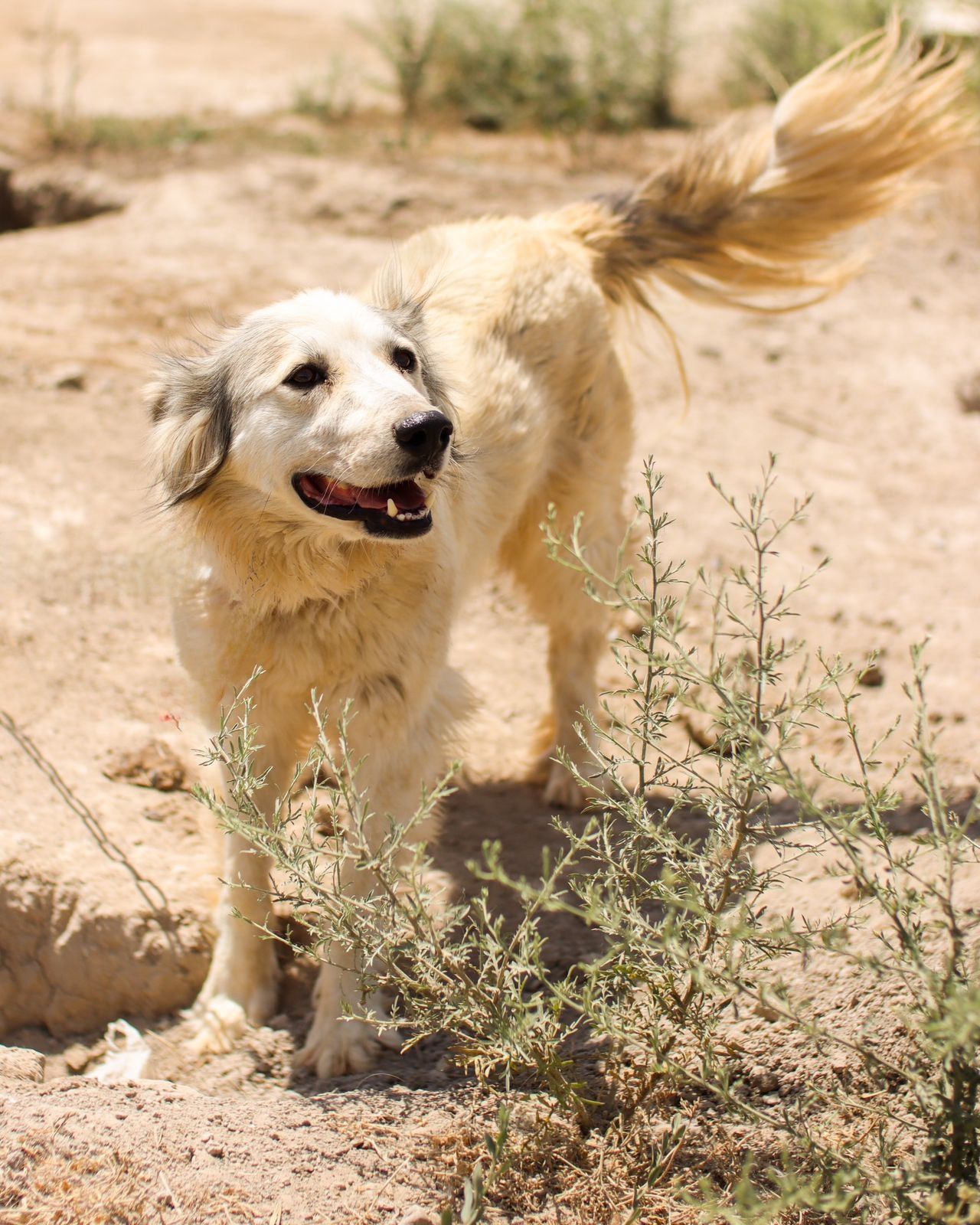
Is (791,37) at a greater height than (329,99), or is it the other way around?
(791,37)

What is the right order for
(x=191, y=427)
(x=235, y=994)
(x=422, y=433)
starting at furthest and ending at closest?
(x=235, y=994), (x=191, y=427), (x=422, y=433)

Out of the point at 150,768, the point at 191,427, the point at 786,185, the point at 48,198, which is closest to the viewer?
the point at 191,427

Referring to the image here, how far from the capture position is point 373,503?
9.52 feet

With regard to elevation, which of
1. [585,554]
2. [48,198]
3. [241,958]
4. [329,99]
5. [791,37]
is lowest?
[241,958]

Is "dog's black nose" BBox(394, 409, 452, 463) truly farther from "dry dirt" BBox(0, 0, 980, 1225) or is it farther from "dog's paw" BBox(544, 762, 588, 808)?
"dog's paw" BBox(544, 762, 588, 808)

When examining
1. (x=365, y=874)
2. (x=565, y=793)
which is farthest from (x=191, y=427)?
(x=565, y=793)

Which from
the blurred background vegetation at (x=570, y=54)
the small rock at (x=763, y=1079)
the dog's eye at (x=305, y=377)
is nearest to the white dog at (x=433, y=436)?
the dog's eye at (x=305, y=377)

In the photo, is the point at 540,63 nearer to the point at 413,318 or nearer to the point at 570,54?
the point at 570,54

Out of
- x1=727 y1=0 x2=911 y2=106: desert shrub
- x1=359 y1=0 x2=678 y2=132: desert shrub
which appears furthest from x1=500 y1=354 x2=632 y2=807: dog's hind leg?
x1=727 y1=0 x2=911 y2=106: desert shrub

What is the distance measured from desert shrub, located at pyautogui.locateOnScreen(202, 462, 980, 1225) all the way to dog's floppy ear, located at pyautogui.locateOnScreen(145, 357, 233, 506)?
629 millimetres

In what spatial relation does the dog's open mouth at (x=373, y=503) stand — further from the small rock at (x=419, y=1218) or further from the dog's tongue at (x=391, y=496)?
the small rock at (x=419, y=1218)

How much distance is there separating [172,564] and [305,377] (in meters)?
0.73

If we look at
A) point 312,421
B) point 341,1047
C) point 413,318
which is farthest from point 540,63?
point 341,1047

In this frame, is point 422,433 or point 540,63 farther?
point 540,63
